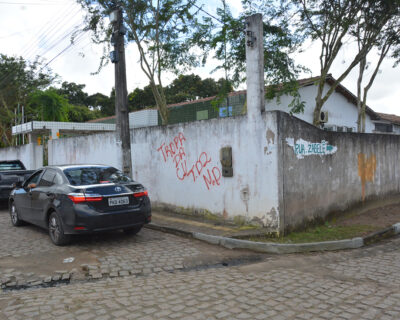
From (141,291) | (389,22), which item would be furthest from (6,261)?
(389,22)

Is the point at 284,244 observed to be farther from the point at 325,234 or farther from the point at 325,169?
the point at 325,169

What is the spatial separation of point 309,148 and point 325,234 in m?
1.77

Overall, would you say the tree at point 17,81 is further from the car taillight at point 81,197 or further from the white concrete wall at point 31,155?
the car taillight at point 81,197

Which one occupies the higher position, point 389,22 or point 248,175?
point 389,22

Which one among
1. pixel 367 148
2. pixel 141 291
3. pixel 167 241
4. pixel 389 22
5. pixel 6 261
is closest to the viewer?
Answer: pixel 141 291

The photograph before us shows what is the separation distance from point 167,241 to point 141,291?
254 centimetres

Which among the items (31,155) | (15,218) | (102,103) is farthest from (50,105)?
(102,103)

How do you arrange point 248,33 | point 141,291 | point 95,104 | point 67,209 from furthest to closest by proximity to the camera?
1. point 95,104
2. point 248,33
3. point 67,209
4. point 141,291

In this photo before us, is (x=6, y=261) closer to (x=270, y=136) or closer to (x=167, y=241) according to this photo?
(x=167, y=241)

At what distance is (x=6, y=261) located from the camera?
214 inches

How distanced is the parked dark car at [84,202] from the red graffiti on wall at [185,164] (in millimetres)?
1933

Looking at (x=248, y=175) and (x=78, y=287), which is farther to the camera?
(x=248, y=175)

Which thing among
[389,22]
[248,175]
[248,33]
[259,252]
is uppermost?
[389,22]

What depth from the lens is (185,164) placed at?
28.6 ft
